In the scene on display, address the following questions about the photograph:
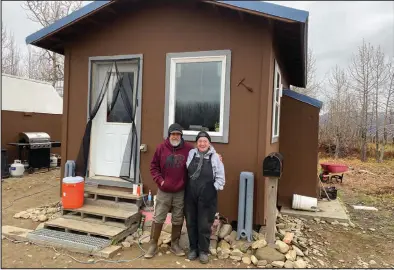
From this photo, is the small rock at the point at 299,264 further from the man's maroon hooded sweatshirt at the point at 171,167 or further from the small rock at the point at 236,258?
the man's maroon hooded sweatshirt at the point at 171,167

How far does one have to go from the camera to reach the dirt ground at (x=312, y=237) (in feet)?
12.2

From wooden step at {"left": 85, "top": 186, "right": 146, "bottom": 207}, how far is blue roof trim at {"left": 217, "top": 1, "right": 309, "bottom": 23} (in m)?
3.35

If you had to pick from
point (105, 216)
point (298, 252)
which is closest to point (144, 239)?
point (105, 216)

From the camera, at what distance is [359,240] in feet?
16.3

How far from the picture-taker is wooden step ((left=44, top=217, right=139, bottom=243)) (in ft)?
13.8

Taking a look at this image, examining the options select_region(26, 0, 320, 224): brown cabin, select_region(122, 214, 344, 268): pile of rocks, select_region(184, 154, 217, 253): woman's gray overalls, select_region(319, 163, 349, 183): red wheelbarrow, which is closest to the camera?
select_region(184, 154, 217, 253): woman's gray overalls

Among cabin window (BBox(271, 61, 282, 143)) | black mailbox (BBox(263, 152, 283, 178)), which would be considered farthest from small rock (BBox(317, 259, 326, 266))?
cabin window (BBox(271, 61, 282, 143))

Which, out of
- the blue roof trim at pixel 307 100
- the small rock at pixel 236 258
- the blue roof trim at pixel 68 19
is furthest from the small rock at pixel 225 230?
the blue roof trim at pixel 68 19

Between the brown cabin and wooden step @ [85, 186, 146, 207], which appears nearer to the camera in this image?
the brown cabin

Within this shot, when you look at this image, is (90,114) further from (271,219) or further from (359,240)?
(359,240)

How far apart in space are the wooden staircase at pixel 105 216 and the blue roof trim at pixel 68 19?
2832 millimetres

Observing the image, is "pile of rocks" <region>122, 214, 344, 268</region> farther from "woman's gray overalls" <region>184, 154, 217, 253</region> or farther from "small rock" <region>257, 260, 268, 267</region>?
"woman's gray overalls" <region>184, 154, 217, 253</region>

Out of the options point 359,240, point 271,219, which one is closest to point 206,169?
point 271,219

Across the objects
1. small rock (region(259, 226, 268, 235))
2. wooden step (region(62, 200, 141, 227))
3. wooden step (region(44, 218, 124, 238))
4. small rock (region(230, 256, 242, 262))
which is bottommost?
small rock (region(230, 256, 242, 262))
